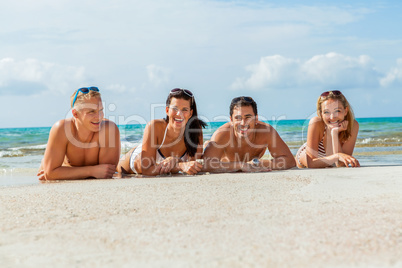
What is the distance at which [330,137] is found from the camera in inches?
254

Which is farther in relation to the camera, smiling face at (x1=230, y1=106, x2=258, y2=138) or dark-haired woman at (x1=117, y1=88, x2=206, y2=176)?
smiling face at (x1=230, y1=106, x2=258, y2=138)

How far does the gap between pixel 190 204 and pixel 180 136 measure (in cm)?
280

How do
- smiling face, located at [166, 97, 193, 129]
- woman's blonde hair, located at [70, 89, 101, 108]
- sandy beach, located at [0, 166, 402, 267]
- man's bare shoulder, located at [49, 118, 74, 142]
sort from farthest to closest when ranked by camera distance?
1. smiling face, located at [166, 97, 193, 129]
2. woman's blonde hair, located at [70, 89, 101, 108]
3. man's bare shoulder, located at [49, 118, 74, 142]
4. sandy beach, located at [0, 166, 402, 267]

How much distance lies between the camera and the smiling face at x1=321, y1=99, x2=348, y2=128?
6312 mm

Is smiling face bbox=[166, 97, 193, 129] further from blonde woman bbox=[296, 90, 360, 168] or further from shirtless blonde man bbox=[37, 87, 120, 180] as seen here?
blonde woman bbox=[296, 90, 360, 168]

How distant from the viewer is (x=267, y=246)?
2.27 metres

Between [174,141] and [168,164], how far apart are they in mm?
529

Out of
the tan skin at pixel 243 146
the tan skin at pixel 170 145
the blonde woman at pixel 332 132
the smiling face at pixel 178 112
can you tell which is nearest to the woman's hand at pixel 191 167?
the tan skin at pixel 170 145

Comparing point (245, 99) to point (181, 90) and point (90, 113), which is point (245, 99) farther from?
point (90, 113)

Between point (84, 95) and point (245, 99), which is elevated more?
point (84, 95)

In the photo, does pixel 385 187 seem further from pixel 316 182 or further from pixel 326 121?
pixel 326 121

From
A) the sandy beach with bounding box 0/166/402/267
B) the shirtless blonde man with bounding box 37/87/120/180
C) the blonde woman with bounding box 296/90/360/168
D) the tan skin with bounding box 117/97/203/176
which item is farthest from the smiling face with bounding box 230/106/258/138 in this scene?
the sandy beach with bounding box 0/166/402/267

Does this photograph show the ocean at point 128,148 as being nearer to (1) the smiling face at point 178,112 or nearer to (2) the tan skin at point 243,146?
(2) the tan skin at point 243,146

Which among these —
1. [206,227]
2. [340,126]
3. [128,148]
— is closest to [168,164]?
[340,126]
